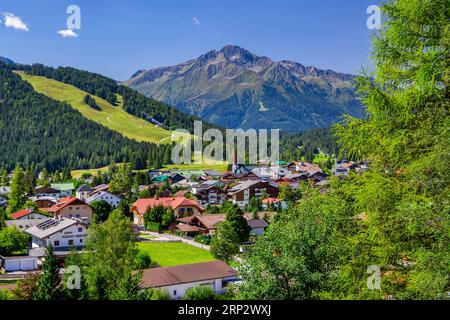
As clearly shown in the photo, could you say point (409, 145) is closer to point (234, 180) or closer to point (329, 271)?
point (329, 271)

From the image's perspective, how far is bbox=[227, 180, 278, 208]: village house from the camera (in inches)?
3784

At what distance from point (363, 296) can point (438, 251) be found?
1.72 m

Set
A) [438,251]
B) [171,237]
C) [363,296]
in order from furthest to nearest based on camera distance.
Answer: [171,237]
[363,296]
[438,251]

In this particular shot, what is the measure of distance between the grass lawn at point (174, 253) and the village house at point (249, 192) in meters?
36.8

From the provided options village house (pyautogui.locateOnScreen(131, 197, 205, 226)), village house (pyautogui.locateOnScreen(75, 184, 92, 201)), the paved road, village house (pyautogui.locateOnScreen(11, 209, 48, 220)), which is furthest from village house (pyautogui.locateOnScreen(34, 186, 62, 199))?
the paved road

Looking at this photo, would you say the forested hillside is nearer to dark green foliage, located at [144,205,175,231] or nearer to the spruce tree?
the spruce tree

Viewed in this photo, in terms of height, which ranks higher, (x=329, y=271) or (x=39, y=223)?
(x=329, y=271)

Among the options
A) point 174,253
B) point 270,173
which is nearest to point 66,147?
point 270,173

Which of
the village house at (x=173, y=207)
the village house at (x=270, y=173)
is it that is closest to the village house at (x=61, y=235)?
the village house at (x=173, y=207)

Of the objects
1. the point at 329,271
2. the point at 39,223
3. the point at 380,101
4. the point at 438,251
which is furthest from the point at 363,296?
the point at 39,223

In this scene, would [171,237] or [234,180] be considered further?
[234,180]

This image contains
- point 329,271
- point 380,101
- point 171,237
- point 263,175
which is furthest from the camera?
point 263,175

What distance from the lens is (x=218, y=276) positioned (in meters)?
38.8

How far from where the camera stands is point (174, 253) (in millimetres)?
53688
